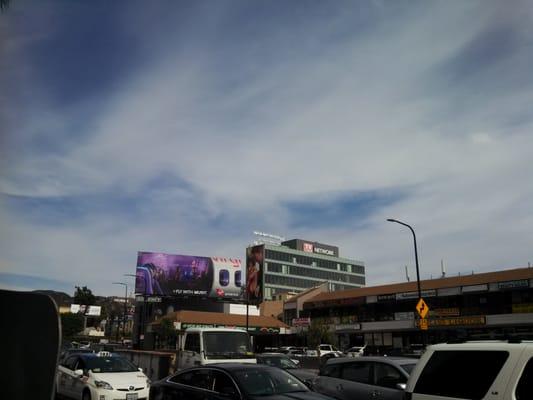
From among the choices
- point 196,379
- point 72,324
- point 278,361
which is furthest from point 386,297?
point 72,324

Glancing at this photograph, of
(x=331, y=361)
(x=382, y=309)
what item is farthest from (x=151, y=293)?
(x=331, y=361)

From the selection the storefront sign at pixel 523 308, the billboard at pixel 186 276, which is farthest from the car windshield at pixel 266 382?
the billboard at pixel 186 276

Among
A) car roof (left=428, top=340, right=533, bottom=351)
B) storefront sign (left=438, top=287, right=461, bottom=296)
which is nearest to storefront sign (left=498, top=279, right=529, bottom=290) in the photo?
storefront sign (left=438, top=287, right=461, bottom=296)

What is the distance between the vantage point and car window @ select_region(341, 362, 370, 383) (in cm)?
1071

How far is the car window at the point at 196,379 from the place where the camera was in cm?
919

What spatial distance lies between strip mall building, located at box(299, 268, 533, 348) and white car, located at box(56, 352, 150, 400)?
31.5 meters

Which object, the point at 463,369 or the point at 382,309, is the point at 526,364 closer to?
the point at 463,369

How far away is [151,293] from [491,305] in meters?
42.6

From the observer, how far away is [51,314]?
2654 millimetres

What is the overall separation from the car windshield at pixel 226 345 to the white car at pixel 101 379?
2.90 m

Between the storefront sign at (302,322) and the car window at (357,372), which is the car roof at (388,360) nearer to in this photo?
the car window at (357,372)

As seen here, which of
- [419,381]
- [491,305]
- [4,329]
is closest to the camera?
[4,329]

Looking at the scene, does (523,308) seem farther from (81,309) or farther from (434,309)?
(81,309)

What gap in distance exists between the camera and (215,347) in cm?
1708
